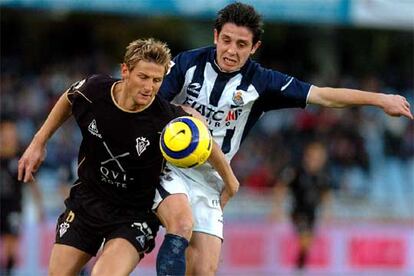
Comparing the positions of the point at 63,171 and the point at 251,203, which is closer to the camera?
the point at 63,171

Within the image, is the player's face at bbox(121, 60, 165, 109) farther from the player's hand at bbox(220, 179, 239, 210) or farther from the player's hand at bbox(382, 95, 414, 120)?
the player's hand at bbox(382, 95, 414, 120)

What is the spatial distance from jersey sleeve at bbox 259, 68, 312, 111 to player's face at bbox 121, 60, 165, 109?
3.12 feet

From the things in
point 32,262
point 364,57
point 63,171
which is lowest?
point 32,262

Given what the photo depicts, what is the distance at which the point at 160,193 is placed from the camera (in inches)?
285

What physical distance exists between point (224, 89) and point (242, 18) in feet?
1.68

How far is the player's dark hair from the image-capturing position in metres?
7.40

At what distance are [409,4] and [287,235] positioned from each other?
12.1ft

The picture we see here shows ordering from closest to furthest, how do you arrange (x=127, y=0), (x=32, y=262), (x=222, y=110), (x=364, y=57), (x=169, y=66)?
(x=169, y=66) < (x=222, y=110) < (x=32, y=262) < (x=127, y=0) < (x=364, y=57)

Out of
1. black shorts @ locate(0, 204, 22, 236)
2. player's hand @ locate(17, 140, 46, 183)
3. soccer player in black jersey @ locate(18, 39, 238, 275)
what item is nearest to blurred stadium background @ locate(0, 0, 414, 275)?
black shorts @ locate(0, 204, 22, 236)

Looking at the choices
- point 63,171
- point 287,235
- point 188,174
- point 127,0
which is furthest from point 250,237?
point 188,174

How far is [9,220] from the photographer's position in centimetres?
1327

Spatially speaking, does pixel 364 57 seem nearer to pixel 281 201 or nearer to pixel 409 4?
pixel 409 4

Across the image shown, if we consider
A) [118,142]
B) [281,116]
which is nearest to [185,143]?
[118,142]

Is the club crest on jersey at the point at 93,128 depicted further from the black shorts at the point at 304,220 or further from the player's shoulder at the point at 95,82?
the black shorts at the point at 304,220
